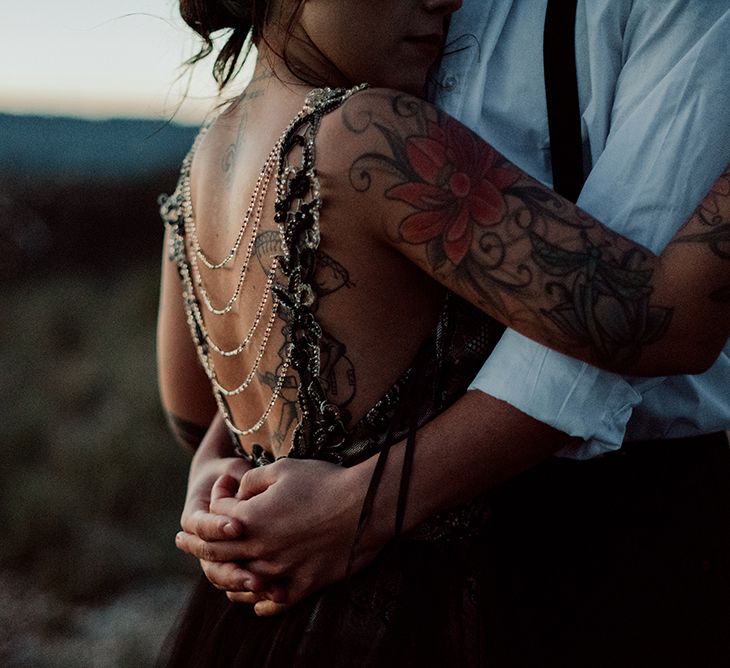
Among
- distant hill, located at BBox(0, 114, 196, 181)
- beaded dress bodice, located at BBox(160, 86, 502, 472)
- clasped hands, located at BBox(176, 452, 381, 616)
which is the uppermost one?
beaded dress bodice, located at BBox(160, 86, 502, 472)

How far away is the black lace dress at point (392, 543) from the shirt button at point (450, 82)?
192 mm

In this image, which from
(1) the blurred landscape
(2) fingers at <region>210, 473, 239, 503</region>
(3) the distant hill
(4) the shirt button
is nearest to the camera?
(4) the shirt button

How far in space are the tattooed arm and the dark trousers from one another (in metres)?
0.32

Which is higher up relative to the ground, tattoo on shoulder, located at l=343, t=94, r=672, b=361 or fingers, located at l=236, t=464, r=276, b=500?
tattoo on shoulder, located at l=343, t=94, r=672, b=361

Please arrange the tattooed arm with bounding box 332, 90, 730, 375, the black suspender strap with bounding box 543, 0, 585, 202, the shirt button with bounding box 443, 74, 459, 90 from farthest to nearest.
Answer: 1. the shirt button with bounding box 443, 74, 459, 90
2. the black suspender strap with bounding box 543, 0, 585, 202
3. the tattooed arm with bounding box 332, 90, 730, 375

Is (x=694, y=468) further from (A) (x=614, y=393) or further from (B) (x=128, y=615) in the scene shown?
(B) (x=128, y=615)

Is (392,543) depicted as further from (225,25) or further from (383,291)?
(225,25)

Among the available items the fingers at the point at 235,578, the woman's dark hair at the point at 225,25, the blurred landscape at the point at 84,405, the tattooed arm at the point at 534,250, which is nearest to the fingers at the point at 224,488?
the fingers at the point at 235,578

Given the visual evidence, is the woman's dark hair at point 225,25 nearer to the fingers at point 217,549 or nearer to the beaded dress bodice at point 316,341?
the beaded dress bodice at point 316,341

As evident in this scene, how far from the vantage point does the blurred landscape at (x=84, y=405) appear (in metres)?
4.66

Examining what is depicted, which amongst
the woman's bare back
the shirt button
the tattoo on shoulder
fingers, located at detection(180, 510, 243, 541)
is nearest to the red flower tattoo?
the tattoo on shoulder

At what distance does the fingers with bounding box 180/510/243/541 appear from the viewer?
1.45 meters

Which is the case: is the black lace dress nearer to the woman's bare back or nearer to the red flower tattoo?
the woman's bare back

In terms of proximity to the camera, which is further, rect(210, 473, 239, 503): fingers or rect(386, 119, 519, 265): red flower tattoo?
rect(210, 473, 239, 503): fingers
